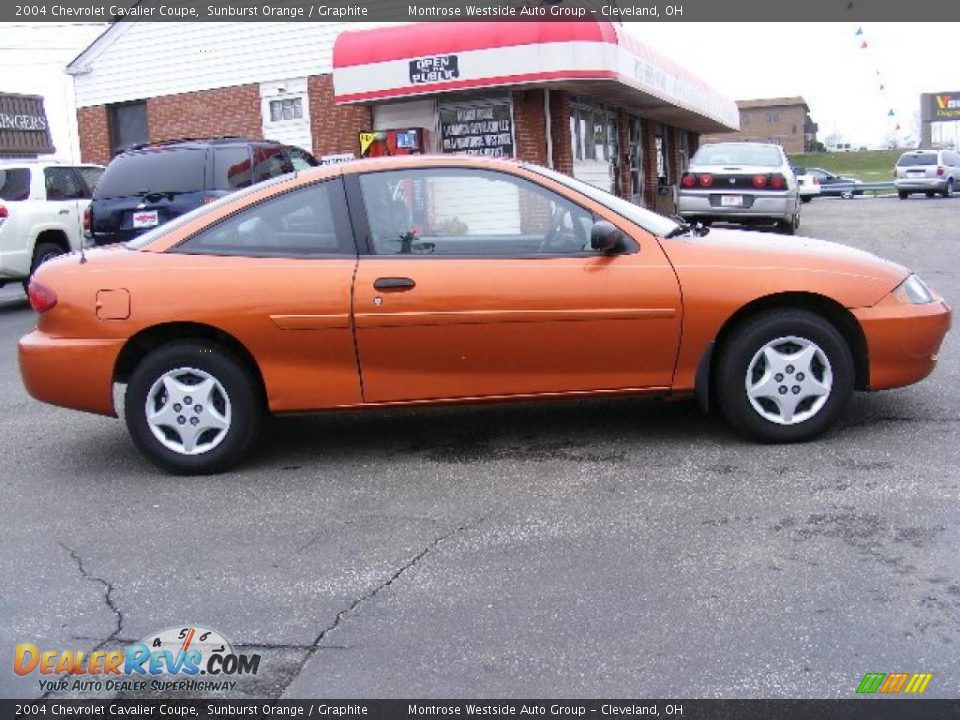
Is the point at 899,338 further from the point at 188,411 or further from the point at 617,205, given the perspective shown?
the point at 188,411

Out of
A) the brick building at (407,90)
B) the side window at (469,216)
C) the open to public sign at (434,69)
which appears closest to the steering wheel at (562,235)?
the side window at (469,216)

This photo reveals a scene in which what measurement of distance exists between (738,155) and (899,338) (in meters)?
11.3

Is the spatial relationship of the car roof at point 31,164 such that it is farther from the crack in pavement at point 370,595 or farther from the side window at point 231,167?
the crack in pavement at point 370,595

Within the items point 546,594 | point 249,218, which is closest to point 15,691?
point 546,594

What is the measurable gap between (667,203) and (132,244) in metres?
21.6

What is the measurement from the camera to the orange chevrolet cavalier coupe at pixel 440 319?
16.7ft

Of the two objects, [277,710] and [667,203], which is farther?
[667,203]

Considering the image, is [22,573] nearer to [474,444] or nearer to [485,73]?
[474,444]

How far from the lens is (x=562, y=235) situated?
5234mm

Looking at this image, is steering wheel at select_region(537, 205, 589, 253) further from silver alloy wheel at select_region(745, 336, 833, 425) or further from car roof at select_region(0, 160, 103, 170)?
car roof at select_region(0, 160, 103, 170)

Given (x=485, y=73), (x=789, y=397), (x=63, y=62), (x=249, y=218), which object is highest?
(x=63, y=62)

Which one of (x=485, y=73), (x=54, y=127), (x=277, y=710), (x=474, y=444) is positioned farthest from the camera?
(x=54, y=127)

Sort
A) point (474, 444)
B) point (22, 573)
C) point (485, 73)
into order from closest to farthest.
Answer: point (22, 573), point (474, 444), point (485, 73)

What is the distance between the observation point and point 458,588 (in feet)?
12.2
